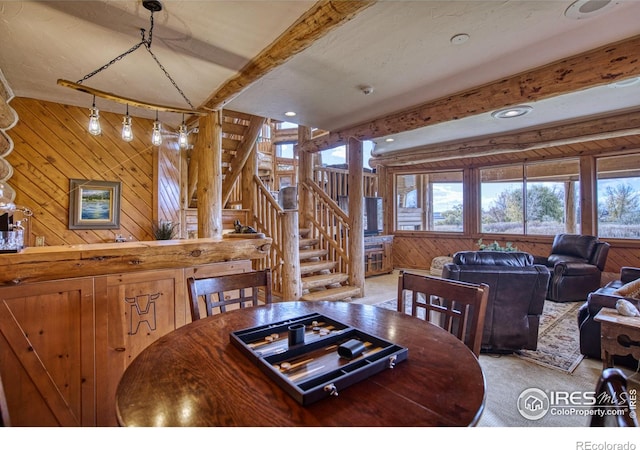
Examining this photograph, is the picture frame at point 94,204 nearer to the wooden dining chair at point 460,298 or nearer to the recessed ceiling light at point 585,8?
the wooden dining chair at point 460,298

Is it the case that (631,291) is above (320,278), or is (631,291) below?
above

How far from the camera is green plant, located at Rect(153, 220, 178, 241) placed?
13.7 ft

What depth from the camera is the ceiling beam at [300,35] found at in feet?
5.89

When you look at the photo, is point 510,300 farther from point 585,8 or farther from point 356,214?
point 356,214

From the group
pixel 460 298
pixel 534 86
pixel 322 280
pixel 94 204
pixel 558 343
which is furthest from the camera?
pixel 322 280

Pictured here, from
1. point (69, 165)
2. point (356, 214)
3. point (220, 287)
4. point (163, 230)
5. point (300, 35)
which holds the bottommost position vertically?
point (220, 287)

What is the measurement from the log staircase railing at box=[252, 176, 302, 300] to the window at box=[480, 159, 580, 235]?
506 cm

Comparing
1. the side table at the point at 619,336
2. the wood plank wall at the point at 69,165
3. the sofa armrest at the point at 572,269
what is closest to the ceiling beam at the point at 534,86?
the side table at the point at 619,336

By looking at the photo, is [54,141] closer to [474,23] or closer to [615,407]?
[474,23]

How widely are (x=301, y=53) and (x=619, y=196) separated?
255 inches

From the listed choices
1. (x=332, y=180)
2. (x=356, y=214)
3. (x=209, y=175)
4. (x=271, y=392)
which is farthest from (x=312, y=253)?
(x=271, y=392)

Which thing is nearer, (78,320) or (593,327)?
(78,320)

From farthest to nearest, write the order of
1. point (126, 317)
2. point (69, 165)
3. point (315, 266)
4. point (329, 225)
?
point (329, 225), point (315, 266), point (69, 165), point (126, 317)

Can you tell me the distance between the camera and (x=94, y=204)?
12.6ft
